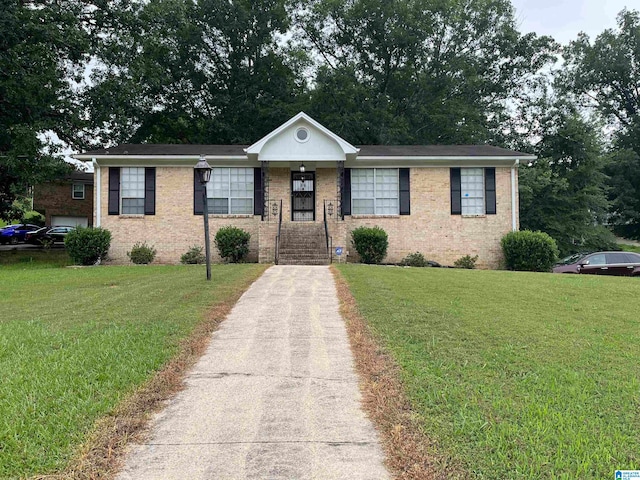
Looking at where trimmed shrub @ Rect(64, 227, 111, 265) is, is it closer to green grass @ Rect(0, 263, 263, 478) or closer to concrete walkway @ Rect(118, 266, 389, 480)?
green grass @ Rect(0, 263, 263, 478)

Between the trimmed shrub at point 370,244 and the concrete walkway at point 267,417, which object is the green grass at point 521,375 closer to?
the concrete walkway at point 267,417

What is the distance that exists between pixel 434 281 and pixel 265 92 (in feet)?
72.8

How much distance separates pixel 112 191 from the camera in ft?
58.9

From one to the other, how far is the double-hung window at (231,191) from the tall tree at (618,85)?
30715mm

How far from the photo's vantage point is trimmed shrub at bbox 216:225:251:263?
16.9 m

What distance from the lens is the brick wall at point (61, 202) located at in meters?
34.0

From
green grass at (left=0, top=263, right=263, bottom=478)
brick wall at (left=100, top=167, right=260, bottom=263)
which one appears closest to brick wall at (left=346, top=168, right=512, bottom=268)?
brick wall at (left=100, top=167, right=260, bottom=263)

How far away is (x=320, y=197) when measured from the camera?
18422 millimetres

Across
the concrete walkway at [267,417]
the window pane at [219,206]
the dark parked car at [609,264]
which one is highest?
the window pane at [219,206]

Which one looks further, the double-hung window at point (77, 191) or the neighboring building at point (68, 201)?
the double-hung window at point (77, 191)

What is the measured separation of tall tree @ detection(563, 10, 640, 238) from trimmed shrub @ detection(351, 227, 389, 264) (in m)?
28.0

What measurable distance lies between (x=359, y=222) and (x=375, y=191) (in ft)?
4.47

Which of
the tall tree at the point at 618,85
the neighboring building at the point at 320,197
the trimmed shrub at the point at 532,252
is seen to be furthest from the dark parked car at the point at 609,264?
the tall tree at the point at 618,85

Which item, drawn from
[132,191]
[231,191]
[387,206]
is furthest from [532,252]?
[132,191]
